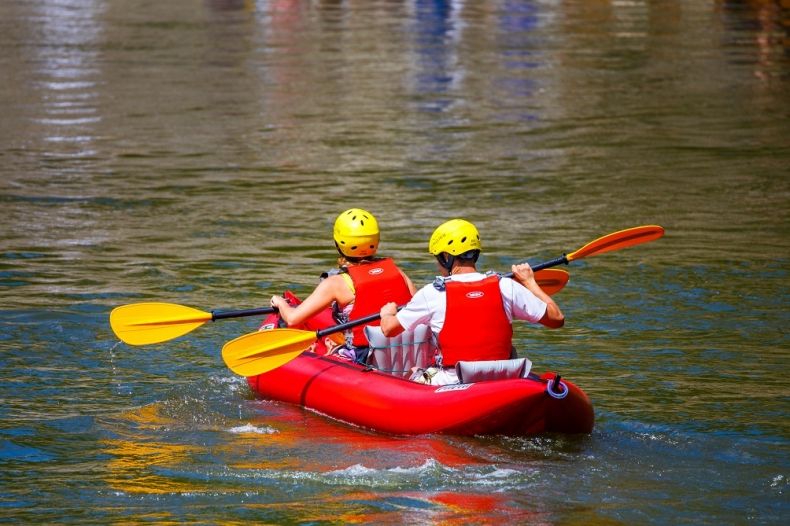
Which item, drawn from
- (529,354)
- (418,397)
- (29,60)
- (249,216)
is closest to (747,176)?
(249,216)

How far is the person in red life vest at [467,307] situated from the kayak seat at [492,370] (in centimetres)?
6

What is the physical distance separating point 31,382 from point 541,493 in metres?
4.21

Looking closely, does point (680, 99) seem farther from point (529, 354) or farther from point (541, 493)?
point (541, 493)

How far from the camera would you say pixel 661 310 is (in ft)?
37.4

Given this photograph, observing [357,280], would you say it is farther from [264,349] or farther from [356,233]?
[264,349]

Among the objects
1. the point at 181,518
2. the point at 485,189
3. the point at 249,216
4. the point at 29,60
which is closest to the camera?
the point at 181,518

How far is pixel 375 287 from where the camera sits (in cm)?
878

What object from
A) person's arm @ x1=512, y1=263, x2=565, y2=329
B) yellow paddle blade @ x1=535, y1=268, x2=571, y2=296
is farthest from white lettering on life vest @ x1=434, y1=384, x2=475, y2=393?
yellow paddle blade @ x1=535, y1=268, x2=571, y2=296

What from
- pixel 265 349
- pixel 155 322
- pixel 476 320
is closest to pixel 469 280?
pixel 476 320

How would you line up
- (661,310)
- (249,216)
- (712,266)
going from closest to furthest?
(661,310) → (712,266) → (249,216)

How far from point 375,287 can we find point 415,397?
3.18ft

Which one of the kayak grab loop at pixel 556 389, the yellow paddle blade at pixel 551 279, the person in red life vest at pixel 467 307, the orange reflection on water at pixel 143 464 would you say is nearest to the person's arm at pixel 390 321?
the person in red life vest at pixel 467 307

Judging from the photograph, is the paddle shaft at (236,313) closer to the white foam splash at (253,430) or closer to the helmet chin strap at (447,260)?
the white foam splash at (253,430)

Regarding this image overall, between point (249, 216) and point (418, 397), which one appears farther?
point (249, 216)
